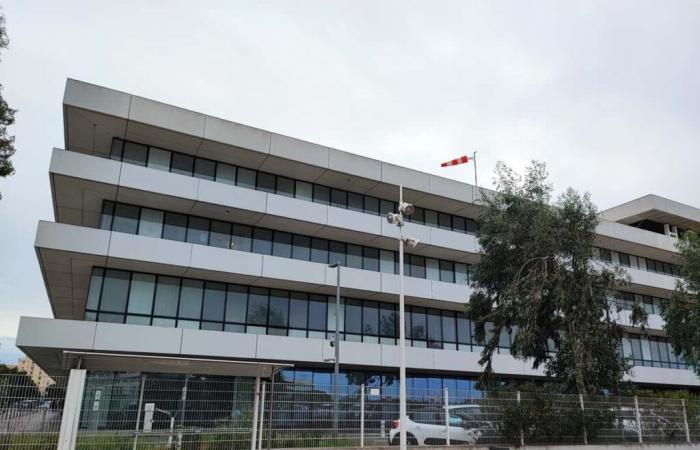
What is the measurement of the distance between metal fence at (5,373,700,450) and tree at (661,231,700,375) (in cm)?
581

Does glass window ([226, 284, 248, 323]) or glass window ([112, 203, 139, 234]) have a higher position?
glass window ([112, 203, 139, 234])

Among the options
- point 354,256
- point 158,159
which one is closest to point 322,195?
point 354,256

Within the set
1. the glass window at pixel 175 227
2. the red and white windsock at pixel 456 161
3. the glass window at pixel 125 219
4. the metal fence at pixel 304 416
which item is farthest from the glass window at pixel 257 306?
the red and white windsock at pixel 456 161

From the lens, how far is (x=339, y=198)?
29.8 meters

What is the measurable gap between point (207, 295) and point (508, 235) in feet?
44.1

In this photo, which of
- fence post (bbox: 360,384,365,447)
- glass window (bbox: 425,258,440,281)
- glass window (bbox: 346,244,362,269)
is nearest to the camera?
fence post (bbox: 360,384,365,447)

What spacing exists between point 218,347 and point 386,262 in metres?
10.8

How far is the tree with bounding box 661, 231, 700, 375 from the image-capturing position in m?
24.8

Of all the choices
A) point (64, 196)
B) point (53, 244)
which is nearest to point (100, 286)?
point (53, 244)

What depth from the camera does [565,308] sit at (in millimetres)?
19969

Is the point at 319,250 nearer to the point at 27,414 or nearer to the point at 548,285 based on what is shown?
the point at 548,285

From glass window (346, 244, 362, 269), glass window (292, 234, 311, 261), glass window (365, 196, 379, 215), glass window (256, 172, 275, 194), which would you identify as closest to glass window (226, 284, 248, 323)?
glass window (292, 234, 311, 261)

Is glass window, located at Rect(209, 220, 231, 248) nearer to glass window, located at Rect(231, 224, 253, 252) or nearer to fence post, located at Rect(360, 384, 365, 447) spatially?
glass window, located at Rect(231, 224, 253, 252)

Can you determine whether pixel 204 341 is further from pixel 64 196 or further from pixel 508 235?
pixel 508 235
